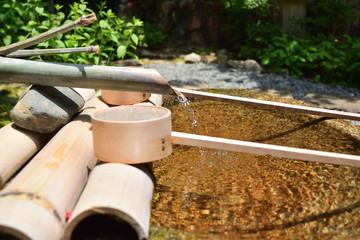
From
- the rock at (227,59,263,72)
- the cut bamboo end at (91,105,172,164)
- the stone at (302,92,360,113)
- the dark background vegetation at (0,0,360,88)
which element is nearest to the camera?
the cut bamboo end at (91,105,172,164)

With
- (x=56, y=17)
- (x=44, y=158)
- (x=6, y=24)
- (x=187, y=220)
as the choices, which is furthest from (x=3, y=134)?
(x=6, y=24)

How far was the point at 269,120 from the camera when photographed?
3.77 meters

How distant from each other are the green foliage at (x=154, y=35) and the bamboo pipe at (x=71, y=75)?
706 centimetres

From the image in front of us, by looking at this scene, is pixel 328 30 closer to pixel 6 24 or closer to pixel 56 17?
pixel 56 17

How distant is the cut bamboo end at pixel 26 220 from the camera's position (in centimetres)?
154

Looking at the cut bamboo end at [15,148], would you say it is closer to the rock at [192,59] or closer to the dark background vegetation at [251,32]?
the dark background vegetation at [251,32]

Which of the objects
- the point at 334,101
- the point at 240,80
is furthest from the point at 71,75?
the point at 240,80

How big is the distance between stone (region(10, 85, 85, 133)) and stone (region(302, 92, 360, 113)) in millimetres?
4050

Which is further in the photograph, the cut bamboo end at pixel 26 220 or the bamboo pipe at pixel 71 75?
the bamboo pipe at pixel 71 75

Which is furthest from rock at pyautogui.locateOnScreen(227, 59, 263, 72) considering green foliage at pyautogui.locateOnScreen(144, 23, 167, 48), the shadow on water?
the shadow on water

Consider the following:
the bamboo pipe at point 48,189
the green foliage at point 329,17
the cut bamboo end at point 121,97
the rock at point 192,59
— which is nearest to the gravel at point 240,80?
the rock at point 192,59

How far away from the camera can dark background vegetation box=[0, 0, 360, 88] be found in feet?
23.8

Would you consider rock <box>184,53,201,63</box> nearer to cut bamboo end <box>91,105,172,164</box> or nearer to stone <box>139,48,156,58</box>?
stone <box>139,48,156,58</box>

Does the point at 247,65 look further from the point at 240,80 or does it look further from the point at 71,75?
the point at 71,75
